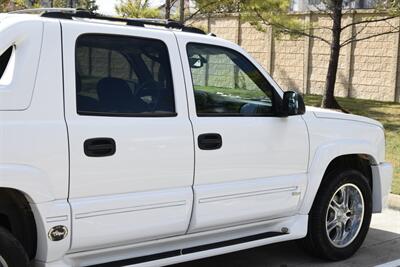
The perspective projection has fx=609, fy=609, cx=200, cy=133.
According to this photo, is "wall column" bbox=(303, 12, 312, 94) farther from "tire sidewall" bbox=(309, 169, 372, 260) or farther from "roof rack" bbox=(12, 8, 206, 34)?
"roof rack" bbox=(12, 8, 206, 34)

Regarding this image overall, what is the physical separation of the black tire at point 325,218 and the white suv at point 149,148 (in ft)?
0.04

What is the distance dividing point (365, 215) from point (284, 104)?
60.8 inches

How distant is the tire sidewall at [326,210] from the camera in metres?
5.23

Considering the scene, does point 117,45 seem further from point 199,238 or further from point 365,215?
point 365,215

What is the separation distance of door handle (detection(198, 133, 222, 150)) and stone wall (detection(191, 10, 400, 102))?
42.8ft

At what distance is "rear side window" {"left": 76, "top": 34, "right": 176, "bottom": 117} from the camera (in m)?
3.81

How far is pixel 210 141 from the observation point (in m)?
4.29

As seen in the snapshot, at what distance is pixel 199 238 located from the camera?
4465mm

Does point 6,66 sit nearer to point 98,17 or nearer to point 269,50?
point 98,17

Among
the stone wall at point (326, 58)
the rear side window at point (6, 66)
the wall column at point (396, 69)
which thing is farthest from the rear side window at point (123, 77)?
the wall column at point (396, 69)

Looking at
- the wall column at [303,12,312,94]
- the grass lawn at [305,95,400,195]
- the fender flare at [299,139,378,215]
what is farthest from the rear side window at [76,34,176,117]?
the wall column at [303,12,312,94]

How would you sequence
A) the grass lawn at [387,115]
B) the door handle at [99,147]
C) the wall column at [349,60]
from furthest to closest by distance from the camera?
the wall column at [349,60]
the grass lawn at [387,115]
the door handle at [99,147]

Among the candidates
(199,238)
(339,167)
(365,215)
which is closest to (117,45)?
(199,238)

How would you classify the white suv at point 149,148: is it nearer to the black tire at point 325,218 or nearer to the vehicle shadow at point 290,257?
the black tire at point 325,218
